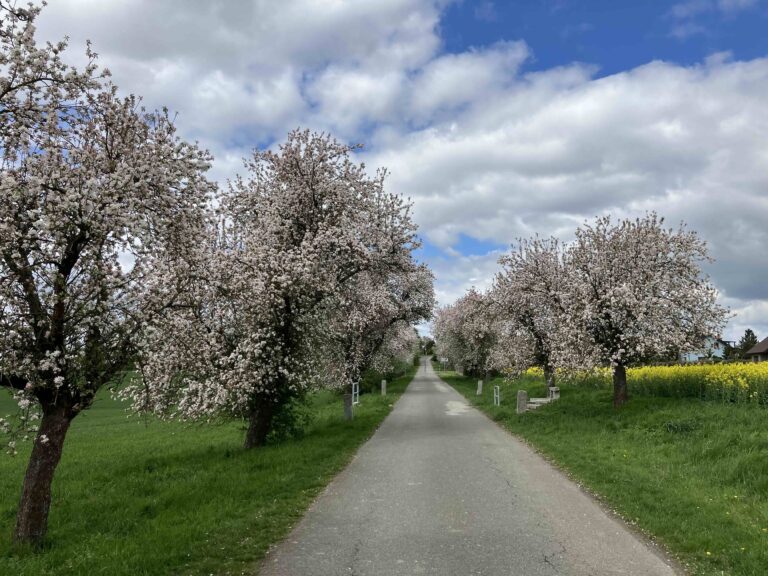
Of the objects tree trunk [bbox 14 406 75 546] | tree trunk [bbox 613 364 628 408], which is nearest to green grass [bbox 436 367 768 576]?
tree trunk [bbox 613 364 628 408]

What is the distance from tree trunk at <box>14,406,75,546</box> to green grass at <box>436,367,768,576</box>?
27.2 ft

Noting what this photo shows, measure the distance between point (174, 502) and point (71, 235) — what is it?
5202 millimetres

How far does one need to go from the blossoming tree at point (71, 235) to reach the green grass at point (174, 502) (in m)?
1.05

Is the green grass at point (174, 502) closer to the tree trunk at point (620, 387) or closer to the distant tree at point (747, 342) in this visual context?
the tree trunk at point (620, 387)

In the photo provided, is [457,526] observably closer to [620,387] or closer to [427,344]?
[620,387]

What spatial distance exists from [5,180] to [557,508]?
8.91 meters

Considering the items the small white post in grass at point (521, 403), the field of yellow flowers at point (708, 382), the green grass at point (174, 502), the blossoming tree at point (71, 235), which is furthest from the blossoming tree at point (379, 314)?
the blossoming tree at point (71, 235)

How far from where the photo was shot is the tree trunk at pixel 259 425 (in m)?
15.9

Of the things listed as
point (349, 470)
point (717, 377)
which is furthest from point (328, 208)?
point (717, 377)

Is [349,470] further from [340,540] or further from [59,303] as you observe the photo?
[59,303]

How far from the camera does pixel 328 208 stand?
59.5 ft

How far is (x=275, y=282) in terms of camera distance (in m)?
14.9

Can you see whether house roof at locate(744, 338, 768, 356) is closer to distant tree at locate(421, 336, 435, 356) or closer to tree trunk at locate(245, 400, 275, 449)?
distant tree at locate(421, 336, 435, 356)

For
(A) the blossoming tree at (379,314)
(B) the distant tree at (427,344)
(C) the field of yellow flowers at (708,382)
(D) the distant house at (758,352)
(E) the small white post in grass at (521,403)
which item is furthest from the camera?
(B) the distant tree at (427,344)
